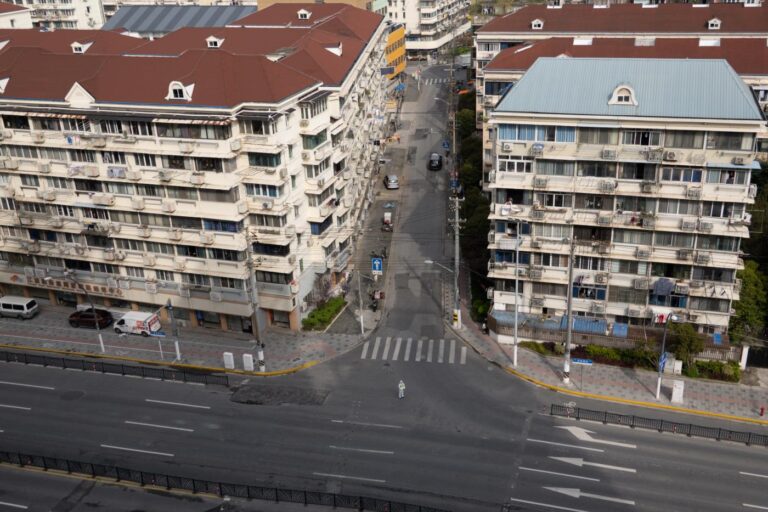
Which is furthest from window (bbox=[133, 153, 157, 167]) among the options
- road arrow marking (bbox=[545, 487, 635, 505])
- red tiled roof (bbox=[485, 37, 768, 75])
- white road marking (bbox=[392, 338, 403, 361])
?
road arrow marking (bbox=[545, 487, 635, 505])

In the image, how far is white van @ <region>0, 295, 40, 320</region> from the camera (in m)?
70.8

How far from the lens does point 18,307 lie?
7081 centimetres

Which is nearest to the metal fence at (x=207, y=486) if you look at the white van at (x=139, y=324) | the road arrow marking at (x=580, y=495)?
the road arrow marking at (x=580, y=495)

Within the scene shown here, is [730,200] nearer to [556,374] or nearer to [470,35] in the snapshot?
[556,374]

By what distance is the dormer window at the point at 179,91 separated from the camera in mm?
59431

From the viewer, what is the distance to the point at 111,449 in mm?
51438

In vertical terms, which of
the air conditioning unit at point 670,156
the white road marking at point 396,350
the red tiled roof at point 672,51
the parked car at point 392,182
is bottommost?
the white road marking at point 396,350

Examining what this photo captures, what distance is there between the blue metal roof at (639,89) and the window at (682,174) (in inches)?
156

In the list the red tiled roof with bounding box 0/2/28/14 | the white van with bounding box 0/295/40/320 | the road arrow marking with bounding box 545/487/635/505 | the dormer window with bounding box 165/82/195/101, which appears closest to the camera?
the road arrow marking with bounding box 545/487/635/505

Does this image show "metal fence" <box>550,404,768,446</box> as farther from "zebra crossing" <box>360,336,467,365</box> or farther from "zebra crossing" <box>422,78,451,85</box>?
"zebra crossing" <box>422,78,451,85</box>

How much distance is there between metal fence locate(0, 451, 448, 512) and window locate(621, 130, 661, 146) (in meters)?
30.4

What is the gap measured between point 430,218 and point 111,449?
4846 cm

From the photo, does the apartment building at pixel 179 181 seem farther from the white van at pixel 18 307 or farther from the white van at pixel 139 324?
the white van at pixel 18 307

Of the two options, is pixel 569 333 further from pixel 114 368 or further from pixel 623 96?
pixel 114 368
